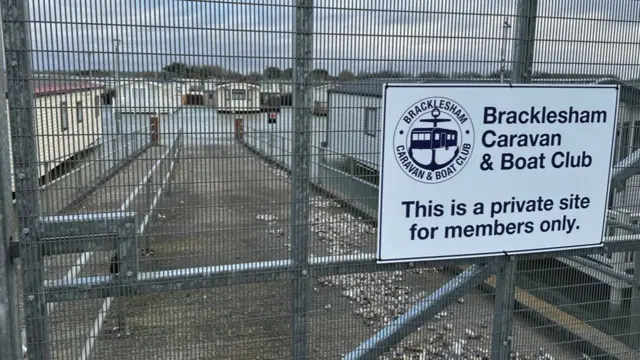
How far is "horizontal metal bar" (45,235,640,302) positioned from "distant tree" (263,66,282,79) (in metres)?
1.04

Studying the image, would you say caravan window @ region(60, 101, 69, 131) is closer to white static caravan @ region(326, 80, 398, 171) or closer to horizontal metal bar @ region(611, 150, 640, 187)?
white static caravan @ region(326, 80, 398, 171)

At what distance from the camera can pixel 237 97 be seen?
9.23ft

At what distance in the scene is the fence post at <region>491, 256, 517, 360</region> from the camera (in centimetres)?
354

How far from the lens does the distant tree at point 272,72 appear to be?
2.84 m

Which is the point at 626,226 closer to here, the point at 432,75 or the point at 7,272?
the point at 432,75

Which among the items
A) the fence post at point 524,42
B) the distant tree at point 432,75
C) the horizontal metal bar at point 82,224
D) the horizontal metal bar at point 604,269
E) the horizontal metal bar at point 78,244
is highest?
the fence post at point 524,42

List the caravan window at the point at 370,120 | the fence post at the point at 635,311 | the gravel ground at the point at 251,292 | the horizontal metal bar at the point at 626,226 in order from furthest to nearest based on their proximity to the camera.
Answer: the fence post at the point at 635,311
the horizontal metal bar at the point at 626,226
the caravan window at the point at 370,120
the gravel ground at the point at 251,292

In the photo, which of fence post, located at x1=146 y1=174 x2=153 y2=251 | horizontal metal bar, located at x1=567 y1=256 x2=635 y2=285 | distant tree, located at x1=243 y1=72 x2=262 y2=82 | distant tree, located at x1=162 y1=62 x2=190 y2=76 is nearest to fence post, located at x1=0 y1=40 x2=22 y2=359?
fence post, located at x1=146 y1=174 x2=153 y2=251

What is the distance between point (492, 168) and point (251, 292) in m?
1.67

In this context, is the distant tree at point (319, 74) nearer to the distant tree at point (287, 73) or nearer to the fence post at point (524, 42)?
the distant tree at point (287, 73)

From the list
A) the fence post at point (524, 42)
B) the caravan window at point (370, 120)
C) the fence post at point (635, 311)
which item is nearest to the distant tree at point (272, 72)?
the caravan window at point (370, 120)

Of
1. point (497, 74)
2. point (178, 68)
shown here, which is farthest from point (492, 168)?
point (178, 68)

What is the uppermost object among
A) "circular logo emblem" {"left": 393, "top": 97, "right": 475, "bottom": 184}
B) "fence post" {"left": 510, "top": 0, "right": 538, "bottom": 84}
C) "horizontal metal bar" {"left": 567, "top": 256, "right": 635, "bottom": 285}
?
"fence post" {"left": 510, "top": 0, "right": 538, "bottom": 84}

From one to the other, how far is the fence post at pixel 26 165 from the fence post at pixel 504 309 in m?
2.71
